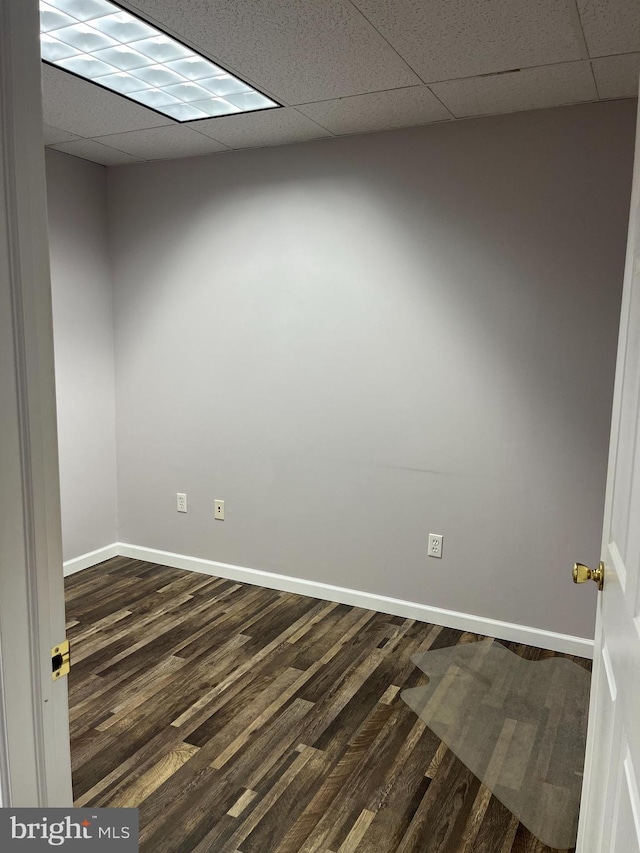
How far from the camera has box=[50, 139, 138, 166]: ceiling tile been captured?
3.43 metres

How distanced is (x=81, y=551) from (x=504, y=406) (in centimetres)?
266

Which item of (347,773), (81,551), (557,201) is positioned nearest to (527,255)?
(557,201)

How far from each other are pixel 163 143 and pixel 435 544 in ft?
8.27

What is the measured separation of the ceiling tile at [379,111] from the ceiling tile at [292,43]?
3.9 inches

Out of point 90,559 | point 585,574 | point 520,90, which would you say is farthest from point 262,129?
point 90,559

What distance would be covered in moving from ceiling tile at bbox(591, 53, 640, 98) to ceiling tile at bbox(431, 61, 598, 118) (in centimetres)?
3

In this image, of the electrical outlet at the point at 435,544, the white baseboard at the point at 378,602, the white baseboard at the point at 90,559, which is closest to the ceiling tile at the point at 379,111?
the electrical outlet at the point at 435,544

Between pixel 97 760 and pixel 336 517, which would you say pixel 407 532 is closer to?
pixel 336 517

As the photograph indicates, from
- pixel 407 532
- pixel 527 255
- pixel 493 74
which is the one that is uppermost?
pixel 493 74

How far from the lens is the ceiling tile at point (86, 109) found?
254 centimetres

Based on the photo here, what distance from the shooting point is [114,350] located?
407cm

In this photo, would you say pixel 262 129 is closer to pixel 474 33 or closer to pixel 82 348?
pixel 474 33

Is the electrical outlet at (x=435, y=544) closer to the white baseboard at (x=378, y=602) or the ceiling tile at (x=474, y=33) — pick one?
the white baseboard at (x=378, y=602)

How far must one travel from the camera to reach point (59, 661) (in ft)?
3.49
